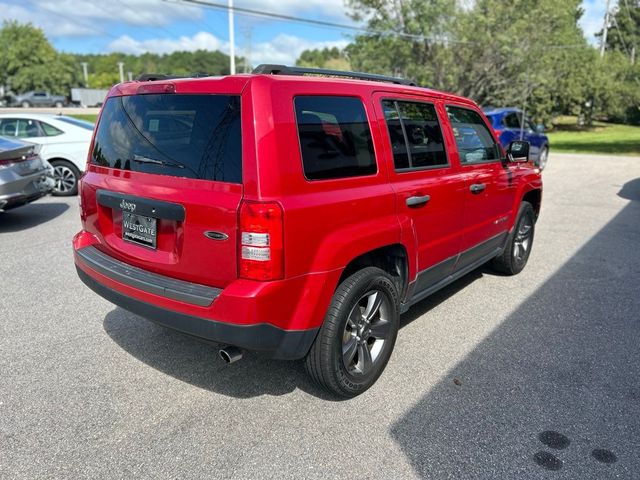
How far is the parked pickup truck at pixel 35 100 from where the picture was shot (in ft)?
176

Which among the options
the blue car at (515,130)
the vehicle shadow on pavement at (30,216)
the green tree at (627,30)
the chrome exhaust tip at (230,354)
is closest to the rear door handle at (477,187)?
the chrome exhaust tip at (230,354)

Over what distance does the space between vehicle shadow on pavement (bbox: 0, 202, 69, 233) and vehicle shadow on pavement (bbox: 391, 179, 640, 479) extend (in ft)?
22.3

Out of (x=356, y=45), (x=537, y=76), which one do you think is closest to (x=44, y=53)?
(x=356, y=45)

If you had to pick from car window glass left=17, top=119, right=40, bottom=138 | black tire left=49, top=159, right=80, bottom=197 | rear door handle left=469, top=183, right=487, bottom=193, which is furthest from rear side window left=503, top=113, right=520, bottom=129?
car window glass left=17, top=119, right=40, bottom=138

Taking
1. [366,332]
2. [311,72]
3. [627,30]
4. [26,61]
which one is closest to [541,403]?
[366,332]

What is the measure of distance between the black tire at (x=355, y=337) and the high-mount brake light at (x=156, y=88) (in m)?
1.51

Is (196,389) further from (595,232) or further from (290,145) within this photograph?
(595,232)

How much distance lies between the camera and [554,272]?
18.6ft

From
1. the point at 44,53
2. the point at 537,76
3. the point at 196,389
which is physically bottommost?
the point at 196,389

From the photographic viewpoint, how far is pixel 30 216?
820 cm

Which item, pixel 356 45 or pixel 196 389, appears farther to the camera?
pixel 356 45

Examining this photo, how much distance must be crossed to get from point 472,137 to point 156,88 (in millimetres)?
2724

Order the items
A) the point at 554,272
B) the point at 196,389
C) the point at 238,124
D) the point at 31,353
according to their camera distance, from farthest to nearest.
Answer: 1. the point at 554,272
2. the point at 31,353
3. the point at 196,389
4. the point at 238,124

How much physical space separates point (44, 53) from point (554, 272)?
70922mm
